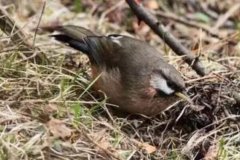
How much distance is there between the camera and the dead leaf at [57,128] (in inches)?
151

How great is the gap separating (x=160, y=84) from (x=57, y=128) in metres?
0.85

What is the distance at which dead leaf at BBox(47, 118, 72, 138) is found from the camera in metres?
3.84

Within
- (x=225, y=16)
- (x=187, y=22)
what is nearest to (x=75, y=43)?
(x=187, y=22)

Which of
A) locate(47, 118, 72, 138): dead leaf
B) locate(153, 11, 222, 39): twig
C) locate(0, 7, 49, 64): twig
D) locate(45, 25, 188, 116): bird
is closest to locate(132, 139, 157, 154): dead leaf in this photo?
locate(45, 25, 188, 116): bird

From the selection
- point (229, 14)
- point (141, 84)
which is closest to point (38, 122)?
point (141, 84)

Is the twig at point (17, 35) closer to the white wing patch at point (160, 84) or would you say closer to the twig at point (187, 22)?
the white wing patch at point (160, 84)

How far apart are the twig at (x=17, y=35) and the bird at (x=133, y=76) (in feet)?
1.47

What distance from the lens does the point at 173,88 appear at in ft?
14.3

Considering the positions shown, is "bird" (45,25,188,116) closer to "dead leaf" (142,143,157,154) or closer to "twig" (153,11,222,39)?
"dead leaf" (142,143,157,154)

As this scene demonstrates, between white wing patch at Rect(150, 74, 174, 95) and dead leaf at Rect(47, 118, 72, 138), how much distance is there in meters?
0.77

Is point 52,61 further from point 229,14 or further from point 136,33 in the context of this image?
point 229,14

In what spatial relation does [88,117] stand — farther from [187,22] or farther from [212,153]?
[187,22]

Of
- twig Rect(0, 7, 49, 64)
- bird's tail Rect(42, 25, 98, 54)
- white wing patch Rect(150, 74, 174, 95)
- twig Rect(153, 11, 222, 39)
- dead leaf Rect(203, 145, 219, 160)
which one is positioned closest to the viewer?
dead leaf Rect(203, 145, 219, 160)

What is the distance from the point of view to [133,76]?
4449mm
